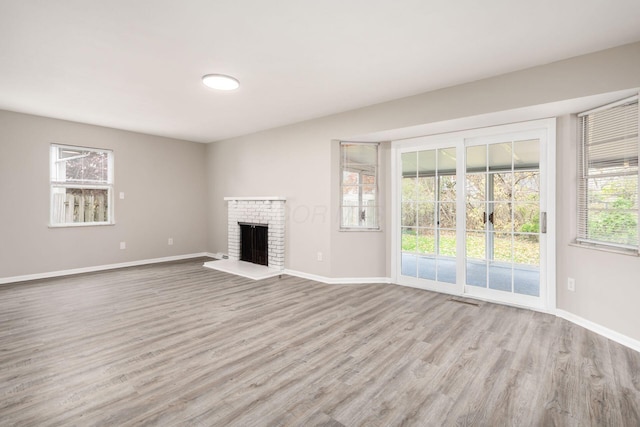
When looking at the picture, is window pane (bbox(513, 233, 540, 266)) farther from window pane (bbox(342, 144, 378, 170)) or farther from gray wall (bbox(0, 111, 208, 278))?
gray wall (bbox(0, 111, 208, 278))

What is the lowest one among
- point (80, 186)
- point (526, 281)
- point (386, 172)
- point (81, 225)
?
point (526, 281)

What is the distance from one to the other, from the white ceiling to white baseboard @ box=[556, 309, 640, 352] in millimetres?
2545

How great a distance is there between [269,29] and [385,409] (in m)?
2.83

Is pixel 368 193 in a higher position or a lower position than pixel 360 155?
lower

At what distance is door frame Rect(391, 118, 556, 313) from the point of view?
132 inches

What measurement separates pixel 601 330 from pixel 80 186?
24.4 feet

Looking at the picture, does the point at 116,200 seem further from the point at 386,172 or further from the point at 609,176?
the point at 609,176

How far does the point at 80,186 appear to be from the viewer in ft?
17.4

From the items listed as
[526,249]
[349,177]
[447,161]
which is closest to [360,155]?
[349,177]

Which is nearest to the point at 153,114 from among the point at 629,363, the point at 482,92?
the point at 482,92

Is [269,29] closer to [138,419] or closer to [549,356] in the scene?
[138,419]

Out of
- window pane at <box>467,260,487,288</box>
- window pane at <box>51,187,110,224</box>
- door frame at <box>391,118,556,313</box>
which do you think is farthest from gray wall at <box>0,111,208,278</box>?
window pane at <box>467,260,487,288</box>

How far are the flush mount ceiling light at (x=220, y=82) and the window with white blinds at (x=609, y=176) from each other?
374 cm

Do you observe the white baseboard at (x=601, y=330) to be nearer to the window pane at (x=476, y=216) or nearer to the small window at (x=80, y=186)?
the window pane at (x=476, y=216)
